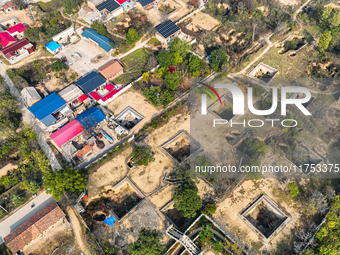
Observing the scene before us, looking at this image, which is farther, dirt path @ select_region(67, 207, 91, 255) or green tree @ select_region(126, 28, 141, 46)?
green tree @ select_region(126, 28, 141, 46)

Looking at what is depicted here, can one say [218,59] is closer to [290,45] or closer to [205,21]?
[205,21]

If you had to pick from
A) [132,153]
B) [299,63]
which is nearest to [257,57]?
[299,63]

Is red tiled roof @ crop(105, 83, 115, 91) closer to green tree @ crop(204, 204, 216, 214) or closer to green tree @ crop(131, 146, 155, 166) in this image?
green tree @ crop(131, 146, 155, 166)

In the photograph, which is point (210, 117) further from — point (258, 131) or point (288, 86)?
point (288, 86)

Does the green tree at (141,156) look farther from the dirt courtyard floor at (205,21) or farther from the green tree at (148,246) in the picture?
the dirt courtyard floor at (205,21)

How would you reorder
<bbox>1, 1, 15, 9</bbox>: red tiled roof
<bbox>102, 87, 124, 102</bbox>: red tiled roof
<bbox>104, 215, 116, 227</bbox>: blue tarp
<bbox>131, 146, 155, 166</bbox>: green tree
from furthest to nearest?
<bbox>1, 1, 15, 9</bbox>: red tiled roof
<bbox>102, 87, 124, 102</bbox>: red tiled roof
<bbox>131, 146, 155, 166</bbox>: green tree
<bbox>104, 215, 116, 227</bbox>: blue tarp

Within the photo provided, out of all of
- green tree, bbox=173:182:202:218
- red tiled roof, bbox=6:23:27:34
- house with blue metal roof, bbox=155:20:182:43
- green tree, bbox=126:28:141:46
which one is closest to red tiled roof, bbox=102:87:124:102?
green tree, bbox=126:28:141:46
